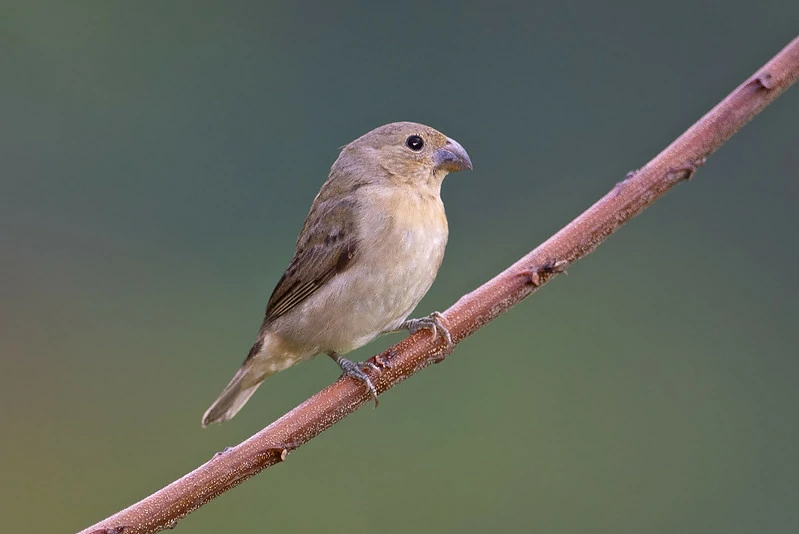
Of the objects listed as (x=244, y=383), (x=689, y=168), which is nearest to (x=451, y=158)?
(x=244, y=383)

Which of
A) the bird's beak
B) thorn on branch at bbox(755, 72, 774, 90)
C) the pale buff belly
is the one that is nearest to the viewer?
thorn on branch at bbox(755, 72, 774, 90)

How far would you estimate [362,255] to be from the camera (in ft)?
10.7

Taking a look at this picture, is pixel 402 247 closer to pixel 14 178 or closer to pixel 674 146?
pixel 674 146

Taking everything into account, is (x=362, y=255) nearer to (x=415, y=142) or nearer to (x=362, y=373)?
(x=415, y=142)

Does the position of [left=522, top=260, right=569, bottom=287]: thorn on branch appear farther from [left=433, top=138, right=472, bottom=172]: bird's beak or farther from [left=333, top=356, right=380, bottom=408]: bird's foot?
[left=433, top=138, right=472, bottom=172]: bird's beak

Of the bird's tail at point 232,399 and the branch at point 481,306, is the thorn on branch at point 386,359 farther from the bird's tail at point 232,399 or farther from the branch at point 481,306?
the bird's tail at point 232,399

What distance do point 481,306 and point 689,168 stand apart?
0.59 metres

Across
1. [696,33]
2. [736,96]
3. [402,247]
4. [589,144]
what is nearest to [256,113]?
[589,144]

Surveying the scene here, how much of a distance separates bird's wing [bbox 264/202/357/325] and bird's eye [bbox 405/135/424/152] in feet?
1.04

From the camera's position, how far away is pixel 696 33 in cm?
679

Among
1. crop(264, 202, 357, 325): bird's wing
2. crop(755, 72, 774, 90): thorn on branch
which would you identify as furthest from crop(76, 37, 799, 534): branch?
crop(264, 202, 357, 325): bird's wing

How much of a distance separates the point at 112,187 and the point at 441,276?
2.43 meters

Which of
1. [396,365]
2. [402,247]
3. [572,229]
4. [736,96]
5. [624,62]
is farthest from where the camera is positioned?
[624,62]

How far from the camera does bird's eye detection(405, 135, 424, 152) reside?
345 cm
